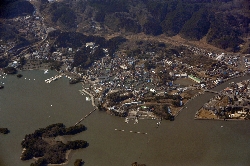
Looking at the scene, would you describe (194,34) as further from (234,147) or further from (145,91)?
(234,147)

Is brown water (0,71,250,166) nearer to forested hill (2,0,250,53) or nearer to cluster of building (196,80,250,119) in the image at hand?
cluster of building (196,80,250,119)

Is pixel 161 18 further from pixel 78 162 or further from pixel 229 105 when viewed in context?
pixel 78 162

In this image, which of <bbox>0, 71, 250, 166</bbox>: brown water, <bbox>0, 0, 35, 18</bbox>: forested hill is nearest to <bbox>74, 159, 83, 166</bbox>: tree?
<bbox>0, 71, 250, 166</bbox>: brown water

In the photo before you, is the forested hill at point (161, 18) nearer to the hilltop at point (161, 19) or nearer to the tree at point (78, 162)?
A: the hilltop at point (161, 19)

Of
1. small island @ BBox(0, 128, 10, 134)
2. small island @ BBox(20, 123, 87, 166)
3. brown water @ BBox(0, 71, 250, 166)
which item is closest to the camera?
brown water @ BBox(0, 71, 250, 166)

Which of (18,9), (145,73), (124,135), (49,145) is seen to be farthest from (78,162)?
(18,9)

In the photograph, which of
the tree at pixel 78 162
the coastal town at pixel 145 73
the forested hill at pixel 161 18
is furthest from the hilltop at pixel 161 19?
the tree at pixel 78 162
